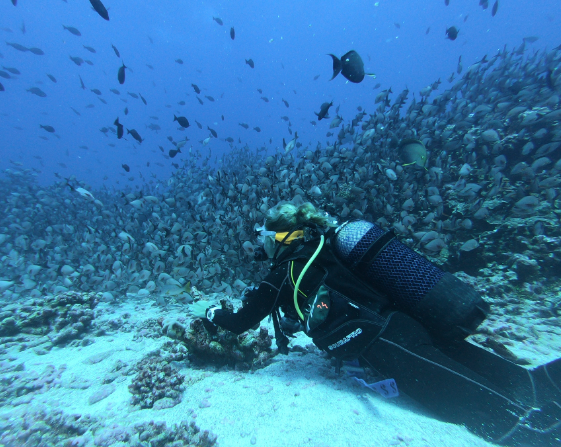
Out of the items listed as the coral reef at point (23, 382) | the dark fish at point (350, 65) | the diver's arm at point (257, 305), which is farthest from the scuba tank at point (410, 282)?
the coral reef at point (23, 382)

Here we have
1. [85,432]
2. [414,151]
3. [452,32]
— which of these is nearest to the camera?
[85,432]

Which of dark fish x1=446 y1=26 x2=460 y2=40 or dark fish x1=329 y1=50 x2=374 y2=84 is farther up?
dark fish x1=446 y1=26 x2=460 y2=40

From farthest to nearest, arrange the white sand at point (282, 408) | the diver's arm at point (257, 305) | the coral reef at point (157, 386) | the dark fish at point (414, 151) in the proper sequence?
the dark fish at point (414, 151) → the coral reef at point (157, 386) → the diver's arm at point (257, 305) → the white sand at point (282, 408)

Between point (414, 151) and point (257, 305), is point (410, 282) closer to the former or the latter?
point (257, 305)

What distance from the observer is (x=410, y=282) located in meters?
2.45

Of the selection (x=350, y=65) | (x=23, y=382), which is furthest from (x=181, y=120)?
(x=23, y=382)

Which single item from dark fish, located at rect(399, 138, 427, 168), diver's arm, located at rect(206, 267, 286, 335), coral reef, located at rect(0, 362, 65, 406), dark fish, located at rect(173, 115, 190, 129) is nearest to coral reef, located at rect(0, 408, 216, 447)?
coral reef, located at rect(0, 362, 65, 406)

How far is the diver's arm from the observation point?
2521 mm

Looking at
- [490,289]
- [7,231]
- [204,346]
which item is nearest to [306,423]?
[204,346]

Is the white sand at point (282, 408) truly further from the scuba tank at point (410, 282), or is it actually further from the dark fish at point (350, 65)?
the dark fish at point (350, 65)

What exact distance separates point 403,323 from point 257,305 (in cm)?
139

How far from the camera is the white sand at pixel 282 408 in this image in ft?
7.22

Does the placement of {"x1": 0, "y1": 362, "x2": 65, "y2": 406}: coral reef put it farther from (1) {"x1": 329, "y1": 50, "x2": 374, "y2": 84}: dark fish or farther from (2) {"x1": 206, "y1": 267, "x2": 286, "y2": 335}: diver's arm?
(1) {"x1": 329, "y1": 50, "x2": 374, "y2": 84}: dark fish

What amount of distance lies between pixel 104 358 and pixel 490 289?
729cm
